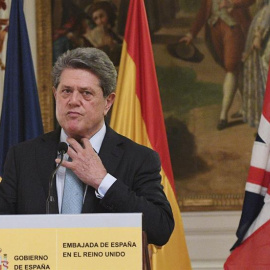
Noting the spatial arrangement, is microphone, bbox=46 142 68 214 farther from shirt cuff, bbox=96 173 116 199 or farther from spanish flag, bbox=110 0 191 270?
spanish flag, bbox=110 0 191 270

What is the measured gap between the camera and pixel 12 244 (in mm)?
2338

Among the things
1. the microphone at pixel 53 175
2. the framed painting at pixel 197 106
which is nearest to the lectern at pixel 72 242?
the microphone at pixel 53 175

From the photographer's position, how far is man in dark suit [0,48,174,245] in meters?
3.03

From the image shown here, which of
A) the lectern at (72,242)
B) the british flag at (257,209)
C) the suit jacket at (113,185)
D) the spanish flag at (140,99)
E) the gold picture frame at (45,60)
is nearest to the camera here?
the lectern at (72,242)

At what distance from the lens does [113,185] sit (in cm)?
297

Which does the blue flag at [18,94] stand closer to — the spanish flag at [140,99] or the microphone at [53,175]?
the spanish flag at [140,99]

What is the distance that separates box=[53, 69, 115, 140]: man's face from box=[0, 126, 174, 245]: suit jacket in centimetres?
13

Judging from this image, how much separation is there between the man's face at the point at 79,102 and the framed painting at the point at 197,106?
114 inches

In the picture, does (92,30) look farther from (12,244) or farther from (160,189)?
(12,244)

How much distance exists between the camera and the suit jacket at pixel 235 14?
6051 millimetres

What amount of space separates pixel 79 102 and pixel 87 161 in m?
0.31

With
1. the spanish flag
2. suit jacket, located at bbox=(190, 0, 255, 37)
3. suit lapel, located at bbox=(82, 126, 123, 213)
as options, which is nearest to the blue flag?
the spanish flag

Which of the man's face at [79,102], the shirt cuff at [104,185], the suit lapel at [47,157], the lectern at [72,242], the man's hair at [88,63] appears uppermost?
the man's hair at [88,63]

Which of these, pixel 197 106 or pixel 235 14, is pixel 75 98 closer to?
pixel 197 106
